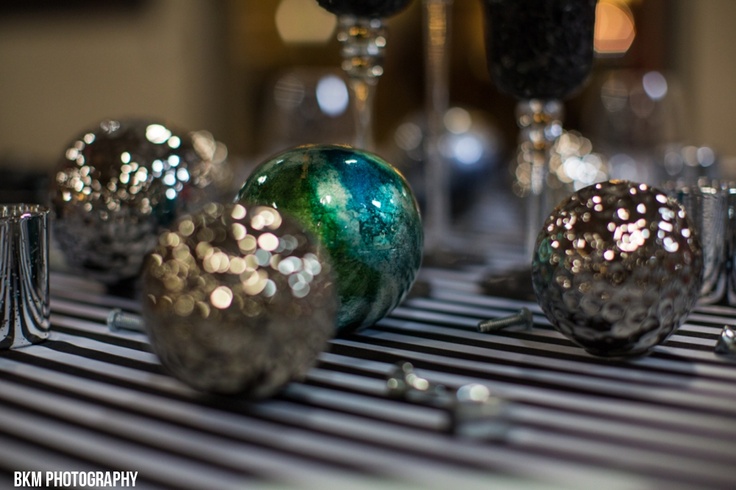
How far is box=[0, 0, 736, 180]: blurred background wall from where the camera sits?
2.40m

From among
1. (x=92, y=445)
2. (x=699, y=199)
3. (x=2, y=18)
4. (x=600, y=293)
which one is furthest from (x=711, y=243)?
(x=2, y=18)

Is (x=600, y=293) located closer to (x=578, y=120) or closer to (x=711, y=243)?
(x=711, y=243)

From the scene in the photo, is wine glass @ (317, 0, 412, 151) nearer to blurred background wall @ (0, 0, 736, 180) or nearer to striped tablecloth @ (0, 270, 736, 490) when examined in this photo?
striped tablecloth @ (0, 270, 736, 490)

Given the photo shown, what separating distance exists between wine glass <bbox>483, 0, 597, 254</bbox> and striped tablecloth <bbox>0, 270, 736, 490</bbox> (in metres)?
0.25

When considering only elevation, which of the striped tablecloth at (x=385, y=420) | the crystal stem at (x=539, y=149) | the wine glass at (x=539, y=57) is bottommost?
the striped tablecloth at (x=385, y=420)

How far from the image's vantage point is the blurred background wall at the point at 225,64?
7.86 ft

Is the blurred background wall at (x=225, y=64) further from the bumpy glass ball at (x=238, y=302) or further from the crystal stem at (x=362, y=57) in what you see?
the bumpy glass ball at (x=238, y=302)

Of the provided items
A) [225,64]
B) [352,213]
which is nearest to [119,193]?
[352,213]

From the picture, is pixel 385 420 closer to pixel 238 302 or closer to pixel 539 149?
pixel 238 302

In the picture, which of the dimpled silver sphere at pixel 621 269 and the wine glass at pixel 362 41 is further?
the wine glass at pixel 362 41

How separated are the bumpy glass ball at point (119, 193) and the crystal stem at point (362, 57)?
18 centimetres

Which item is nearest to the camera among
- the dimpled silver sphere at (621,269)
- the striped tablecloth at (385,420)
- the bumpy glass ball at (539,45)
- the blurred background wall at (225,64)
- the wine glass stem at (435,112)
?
the striped tablecloth at (385,420)

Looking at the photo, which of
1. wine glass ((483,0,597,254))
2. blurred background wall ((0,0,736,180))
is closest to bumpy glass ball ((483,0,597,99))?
wine glass ((483,0,597,254))

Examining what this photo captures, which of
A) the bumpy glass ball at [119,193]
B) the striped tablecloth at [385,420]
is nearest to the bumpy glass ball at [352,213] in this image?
the striped tablecloth at [385,420]
